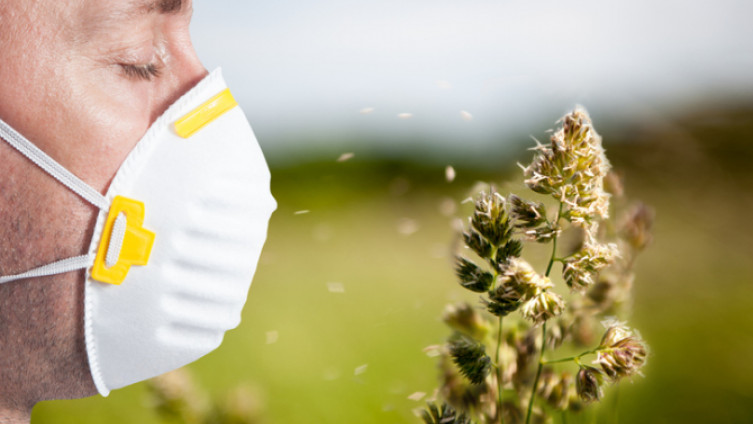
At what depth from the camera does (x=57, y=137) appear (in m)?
0.77

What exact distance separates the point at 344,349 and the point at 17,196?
1.06 m

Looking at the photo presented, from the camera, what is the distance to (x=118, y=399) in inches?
57.7

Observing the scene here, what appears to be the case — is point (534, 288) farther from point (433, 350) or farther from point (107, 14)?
point (107, 14)

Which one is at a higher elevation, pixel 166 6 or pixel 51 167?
pixel 166 6

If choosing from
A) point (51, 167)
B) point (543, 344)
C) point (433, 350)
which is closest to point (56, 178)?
point (51, 167)

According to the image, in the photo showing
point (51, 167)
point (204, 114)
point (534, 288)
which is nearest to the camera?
point (534, 288)

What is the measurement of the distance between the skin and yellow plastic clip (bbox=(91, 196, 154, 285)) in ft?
0.07

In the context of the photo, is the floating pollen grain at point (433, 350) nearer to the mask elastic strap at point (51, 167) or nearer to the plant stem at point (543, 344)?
the plant stem at point (543, 344)

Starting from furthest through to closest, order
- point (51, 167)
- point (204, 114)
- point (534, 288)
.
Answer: point (204, 114)
point (51, 167)
point (534, 288)

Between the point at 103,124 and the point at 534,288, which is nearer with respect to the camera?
the point at 534,288

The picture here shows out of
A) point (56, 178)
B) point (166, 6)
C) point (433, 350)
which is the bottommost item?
point (433, 350)

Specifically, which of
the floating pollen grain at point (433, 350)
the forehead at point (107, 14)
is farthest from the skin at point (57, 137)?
the floating pollen grain at point (433, 350)

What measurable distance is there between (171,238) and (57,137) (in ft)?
0.60

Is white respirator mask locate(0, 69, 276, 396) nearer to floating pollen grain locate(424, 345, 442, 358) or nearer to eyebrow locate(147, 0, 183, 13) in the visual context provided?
eyebrow locate(147, 0, 183, 13)
